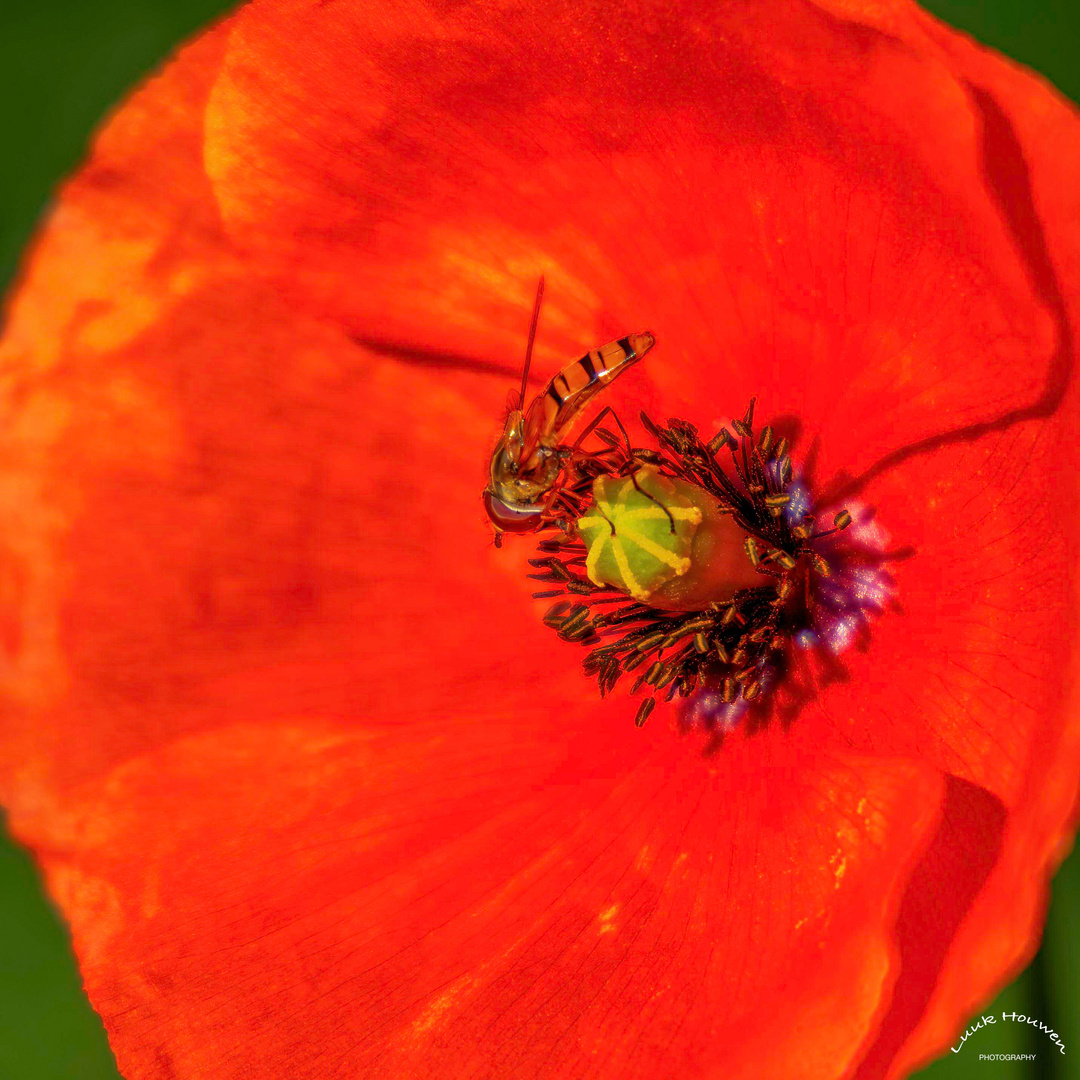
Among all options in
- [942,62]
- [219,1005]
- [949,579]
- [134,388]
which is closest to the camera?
[942,62]

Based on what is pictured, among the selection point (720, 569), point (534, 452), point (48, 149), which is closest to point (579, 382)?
point (534, 452)

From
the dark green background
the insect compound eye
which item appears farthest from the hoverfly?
the dark green background

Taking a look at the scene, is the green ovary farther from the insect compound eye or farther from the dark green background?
the dark green background

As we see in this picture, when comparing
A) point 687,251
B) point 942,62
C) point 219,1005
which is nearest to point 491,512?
point 687,251

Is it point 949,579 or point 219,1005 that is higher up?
point 949,579

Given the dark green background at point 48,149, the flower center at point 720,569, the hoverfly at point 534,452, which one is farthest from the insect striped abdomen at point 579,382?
the dark green background at point 48,149

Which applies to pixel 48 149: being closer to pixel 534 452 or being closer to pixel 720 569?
pixel 534 452

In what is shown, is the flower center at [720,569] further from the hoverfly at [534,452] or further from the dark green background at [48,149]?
the dark green background at [48,149]

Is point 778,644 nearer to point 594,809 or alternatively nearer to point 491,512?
point 594,809
